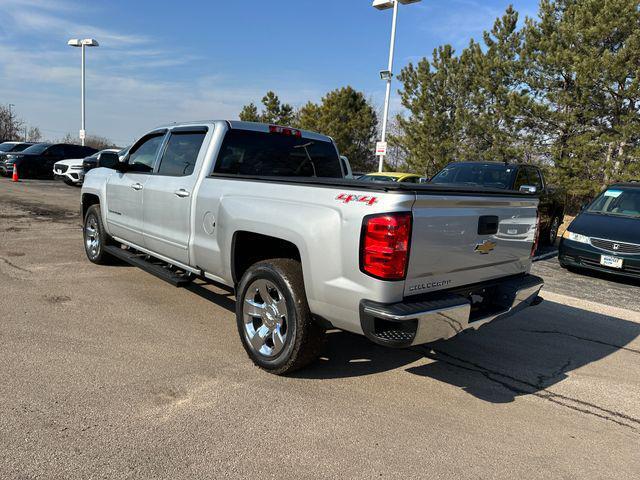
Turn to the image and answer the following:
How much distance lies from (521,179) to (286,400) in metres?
7.92

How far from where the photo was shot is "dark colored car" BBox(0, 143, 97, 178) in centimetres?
Result: 2122

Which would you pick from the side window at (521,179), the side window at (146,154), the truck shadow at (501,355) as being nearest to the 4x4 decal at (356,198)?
the truck shadow at (501,355)

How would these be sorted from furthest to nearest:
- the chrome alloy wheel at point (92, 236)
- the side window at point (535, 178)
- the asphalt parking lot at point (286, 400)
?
the side window at point (535, 178), the chrome alloy wheel at point (92, 236), the asphalt parking lot at point (286, 400)

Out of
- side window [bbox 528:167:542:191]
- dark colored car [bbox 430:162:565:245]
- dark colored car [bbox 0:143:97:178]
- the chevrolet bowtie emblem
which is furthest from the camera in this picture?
dark colored car [bbox 0:143:97:178]

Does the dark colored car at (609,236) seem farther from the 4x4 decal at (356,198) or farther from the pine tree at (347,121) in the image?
the pine tree at (347,121)

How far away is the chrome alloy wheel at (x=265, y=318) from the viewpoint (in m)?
3.55

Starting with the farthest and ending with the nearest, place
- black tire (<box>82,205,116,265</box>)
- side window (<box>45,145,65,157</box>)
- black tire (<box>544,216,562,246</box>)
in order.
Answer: side window (<box>45,145,65,157</box>) → black tire (<box>544,216,562,246</box>) → black tire (<box>82,205,116,265</box>)

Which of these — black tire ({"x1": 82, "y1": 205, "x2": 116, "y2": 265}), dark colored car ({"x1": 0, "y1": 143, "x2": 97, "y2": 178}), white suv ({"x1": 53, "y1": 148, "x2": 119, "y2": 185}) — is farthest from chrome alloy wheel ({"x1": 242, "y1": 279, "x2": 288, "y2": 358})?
dark colored car ({"x1": 0, "y1": 143, "x2": 97, "y2": 178})

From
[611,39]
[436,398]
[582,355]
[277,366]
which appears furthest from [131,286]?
[611,39]

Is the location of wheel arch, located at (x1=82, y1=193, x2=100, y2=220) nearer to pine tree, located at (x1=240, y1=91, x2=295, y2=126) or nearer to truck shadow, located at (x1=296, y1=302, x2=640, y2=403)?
truck shadow, located at (x1=296, y1=302, x2=640, y2=403)

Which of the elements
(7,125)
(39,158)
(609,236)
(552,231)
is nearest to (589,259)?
(609,236)

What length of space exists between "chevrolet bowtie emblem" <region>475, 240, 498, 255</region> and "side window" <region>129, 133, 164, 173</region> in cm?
354

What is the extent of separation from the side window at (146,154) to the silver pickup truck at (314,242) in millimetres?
45

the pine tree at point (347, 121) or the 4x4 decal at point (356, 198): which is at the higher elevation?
the pine tree at point (347, 121)
